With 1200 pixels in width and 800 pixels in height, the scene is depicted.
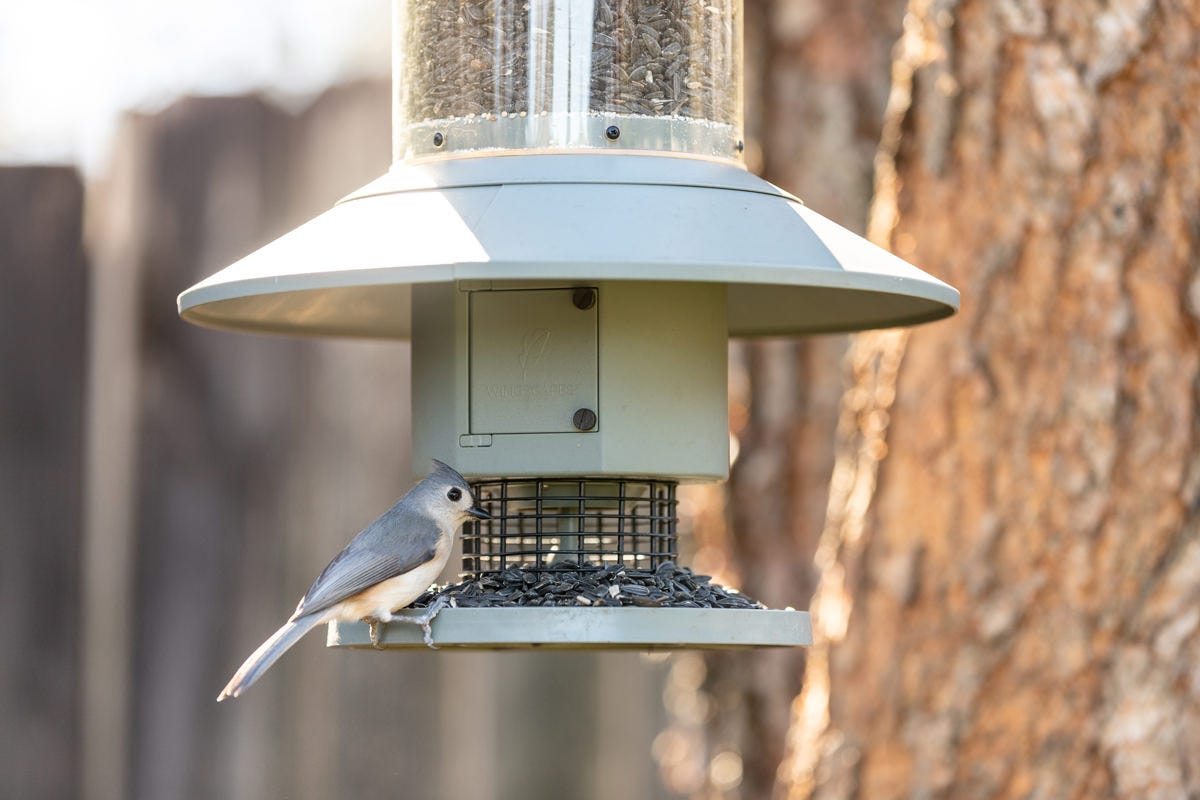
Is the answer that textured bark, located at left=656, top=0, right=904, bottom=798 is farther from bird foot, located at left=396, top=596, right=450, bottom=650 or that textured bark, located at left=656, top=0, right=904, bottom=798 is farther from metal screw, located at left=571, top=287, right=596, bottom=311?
bird foot, located at left=396, top=596, right=450, bottom=650

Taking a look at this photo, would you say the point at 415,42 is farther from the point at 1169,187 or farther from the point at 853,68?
the point at 853,68

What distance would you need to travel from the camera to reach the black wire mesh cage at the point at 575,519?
137 inches

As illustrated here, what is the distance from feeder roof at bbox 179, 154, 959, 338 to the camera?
2730 mm

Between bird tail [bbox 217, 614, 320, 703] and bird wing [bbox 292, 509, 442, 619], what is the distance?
18 mm

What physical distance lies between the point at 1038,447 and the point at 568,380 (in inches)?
60.9

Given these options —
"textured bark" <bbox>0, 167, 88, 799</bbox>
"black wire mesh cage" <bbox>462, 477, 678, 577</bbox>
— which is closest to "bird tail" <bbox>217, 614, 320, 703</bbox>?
"black wire mesh cage" <bbox>462, 477, 678, 577</bbox>

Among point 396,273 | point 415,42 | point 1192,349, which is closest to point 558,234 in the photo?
point 396,273

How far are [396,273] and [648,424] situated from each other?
0.77m

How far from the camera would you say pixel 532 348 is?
10.9ft

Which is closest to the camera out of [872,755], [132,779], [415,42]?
[415,42]

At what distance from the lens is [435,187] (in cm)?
314

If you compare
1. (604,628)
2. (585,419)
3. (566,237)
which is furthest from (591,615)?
(566,237)

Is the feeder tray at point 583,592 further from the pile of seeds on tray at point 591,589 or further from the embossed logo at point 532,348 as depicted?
the embossed logo at point 532,348

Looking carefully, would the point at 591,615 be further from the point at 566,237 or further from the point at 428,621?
the point at 566,237
